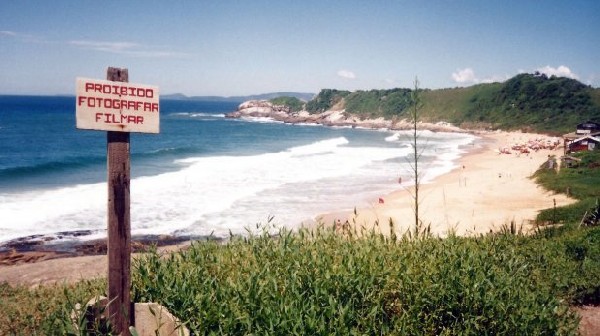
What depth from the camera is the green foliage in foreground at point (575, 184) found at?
17422 millimetres

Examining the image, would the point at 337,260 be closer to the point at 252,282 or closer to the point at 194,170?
the point at 252,282

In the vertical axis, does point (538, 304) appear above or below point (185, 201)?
above

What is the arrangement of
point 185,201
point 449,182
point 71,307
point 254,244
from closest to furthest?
point 71,307 → point 254,244 → point 185,201 → point 449,182

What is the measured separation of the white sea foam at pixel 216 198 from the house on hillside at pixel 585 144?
570 inches

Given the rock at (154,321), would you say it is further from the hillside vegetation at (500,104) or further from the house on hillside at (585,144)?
the hillside vegetation at (500,104)

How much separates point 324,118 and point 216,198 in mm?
100933

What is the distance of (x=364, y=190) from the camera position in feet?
91.7

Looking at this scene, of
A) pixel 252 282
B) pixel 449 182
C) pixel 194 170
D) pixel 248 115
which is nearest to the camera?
pixel 252 282

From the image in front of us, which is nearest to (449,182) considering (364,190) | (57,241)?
(364,190)

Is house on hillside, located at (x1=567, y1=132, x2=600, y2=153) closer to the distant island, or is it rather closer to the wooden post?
the distant island

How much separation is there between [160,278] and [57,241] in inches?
556

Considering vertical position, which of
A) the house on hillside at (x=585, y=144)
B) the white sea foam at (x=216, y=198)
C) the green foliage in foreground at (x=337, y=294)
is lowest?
the white sea foam at (x=216, y=198)

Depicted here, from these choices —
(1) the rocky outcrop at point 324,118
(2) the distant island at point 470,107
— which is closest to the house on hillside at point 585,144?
(2) the distant island at point 470,107

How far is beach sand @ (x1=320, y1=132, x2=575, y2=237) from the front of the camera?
19773mm
